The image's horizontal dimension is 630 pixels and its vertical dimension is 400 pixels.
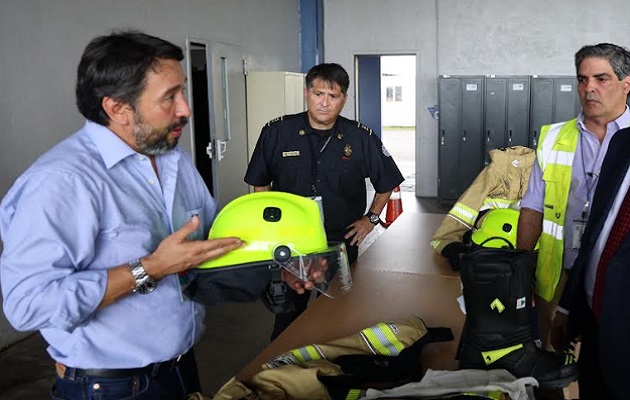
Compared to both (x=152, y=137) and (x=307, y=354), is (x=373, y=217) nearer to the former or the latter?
(x=307, y=354)

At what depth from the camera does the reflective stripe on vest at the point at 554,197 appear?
215 cm

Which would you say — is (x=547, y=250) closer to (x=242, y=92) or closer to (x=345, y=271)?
(x=345, y=271)

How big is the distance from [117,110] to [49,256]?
372 millimetres

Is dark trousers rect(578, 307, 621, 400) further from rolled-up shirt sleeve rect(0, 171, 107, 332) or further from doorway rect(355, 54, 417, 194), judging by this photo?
doorway rect(355, 54, 417, 194)

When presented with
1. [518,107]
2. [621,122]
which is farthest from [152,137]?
[518,107]

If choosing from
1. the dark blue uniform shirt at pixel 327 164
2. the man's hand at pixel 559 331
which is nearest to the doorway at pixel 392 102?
the dark blue uniform shirt at pixel 327 164

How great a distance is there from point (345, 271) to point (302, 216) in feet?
0.95

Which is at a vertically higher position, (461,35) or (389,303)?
(461,35)

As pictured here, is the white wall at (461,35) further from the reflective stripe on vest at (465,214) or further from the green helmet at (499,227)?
the green helmet at (499,227)

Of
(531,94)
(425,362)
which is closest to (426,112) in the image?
(531,94)

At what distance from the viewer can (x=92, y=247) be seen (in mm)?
1289

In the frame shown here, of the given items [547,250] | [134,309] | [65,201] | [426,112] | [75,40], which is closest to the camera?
[65,201]

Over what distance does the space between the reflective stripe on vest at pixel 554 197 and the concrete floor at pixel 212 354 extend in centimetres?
182

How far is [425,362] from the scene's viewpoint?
175cm
